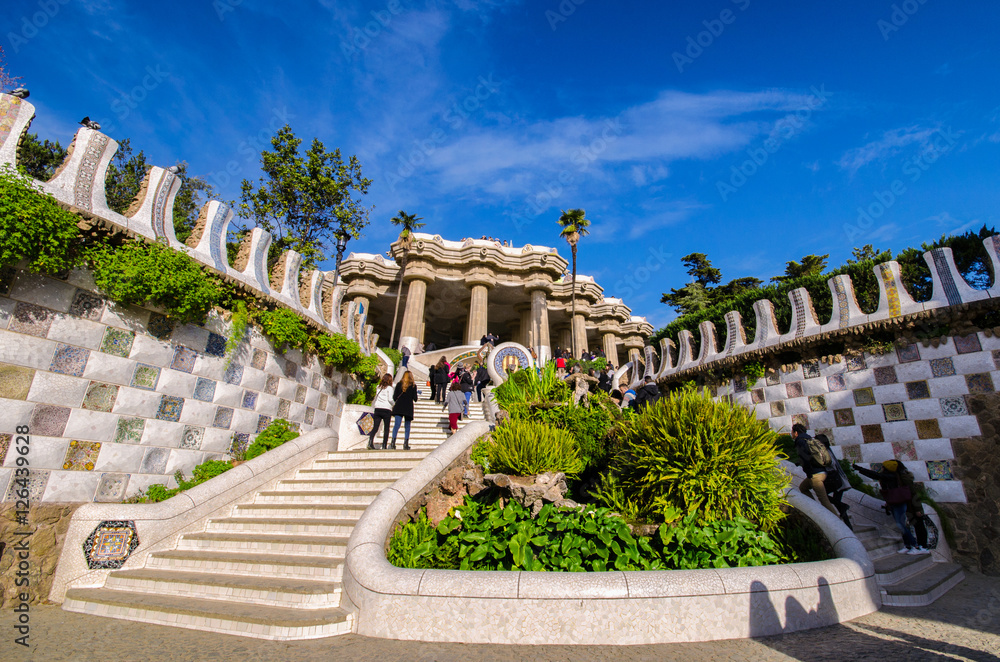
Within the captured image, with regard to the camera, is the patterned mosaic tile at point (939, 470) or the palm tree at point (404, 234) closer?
the patterned mosaic tile at point (939, 470)

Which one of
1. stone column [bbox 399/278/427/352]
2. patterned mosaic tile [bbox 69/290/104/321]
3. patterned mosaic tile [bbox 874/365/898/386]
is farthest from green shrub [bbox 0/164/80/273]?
stone column [bbox 399/278/427/352]

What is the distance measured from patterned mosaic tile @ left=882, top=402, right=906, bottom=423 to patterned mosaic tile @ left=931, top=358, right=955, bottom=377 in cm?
86

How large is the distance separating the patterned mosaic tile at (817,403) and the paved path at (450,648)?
21.8 ft

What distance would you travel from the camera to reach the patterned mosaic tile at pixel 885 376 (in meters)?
9.67

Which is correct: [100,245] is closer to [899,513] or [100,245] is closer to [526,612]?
[526,612]

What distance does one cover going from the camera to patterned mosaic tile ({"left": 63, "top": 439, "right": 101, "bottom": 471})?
6.00 m

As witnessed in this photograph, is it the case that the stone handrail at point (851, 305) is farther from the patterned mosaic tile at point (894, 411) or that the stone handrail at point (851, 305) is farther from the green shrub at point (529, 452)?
the green shrub at point (529, 452)

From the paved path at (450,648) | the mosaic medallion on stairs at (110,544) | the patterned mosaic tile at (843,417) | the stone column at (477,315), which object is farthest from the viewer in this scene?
the stone column at (477,315)

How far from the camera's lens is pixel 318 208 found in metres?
20.9

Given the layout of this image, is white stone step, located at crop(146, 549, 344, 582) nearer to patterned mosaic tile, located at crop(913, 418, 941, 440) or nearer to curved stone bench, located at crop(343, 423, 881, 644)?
curved stone bench, located at crop(343, 423, 881, 644)

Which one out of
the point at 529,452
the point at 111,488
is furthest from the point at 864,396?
the point at 111,488

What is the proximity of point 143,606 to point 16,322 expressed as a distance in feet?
12.5

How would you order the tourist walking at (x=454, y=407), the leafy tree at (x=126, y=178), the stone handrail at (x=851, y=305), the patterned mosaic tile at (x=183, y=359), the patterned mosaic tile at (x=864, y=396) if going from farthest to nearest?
1. the leafy tree at (x=126, y=178)
2. the tourist walking at (x=454, y=407)
3. the patterned mosaic tile at (x=864, y=396)
4. the stone handrail at (x=851, y=305)
5. the patterned mosaic tile at (x=183, y=359)

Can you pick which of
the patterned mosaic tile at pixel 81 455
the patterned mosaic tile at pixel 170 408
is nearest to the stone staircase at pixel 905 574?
the patterned mosaic tile at pixel 170 408
